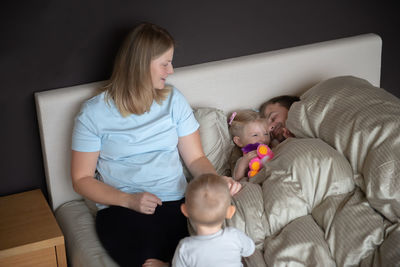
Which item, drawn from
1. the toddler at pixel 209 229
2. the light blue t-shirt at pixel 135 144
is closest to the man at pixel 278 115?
the light blue t-shirt at pixel 135 144

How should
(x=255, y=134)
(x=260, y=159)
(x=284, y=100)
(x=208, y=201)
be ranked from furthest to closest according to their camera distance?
(x=284, y=100) → (x=255, y=134) → (x=260, y=159) → (x=208, y=201)

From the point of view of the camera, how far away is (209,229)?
158 centimetres

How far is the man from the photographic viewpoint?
2.40 metres

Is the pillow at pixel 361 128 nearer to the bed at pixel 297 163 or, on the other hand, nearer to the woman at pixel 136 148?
the bed at pixel 297 163

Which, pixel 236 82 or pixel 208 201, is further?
pixel 236 82

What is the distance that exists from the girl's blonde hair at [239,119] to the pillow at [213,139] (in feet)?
0.19

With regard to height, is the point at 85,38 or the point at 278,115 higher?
the point at 85,38

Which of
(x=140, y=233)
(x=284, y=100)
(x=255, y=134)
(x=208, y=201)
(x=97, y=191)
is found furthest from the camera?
(x=284, y=100)

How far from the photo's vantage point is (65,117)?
87.7 inches

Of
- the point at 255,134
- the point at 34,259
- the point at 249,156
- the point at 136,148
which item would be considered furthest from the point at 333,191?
the point at 34,259

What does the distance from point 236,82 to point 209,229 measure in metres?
1.10

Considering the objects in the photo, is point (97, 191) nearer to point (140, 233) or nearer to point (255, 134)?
point (140, 233)

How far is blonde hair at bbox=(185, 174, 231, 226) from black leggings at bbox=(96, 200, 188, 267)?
1.18ft

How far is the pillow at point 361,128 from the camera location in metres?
1.82
